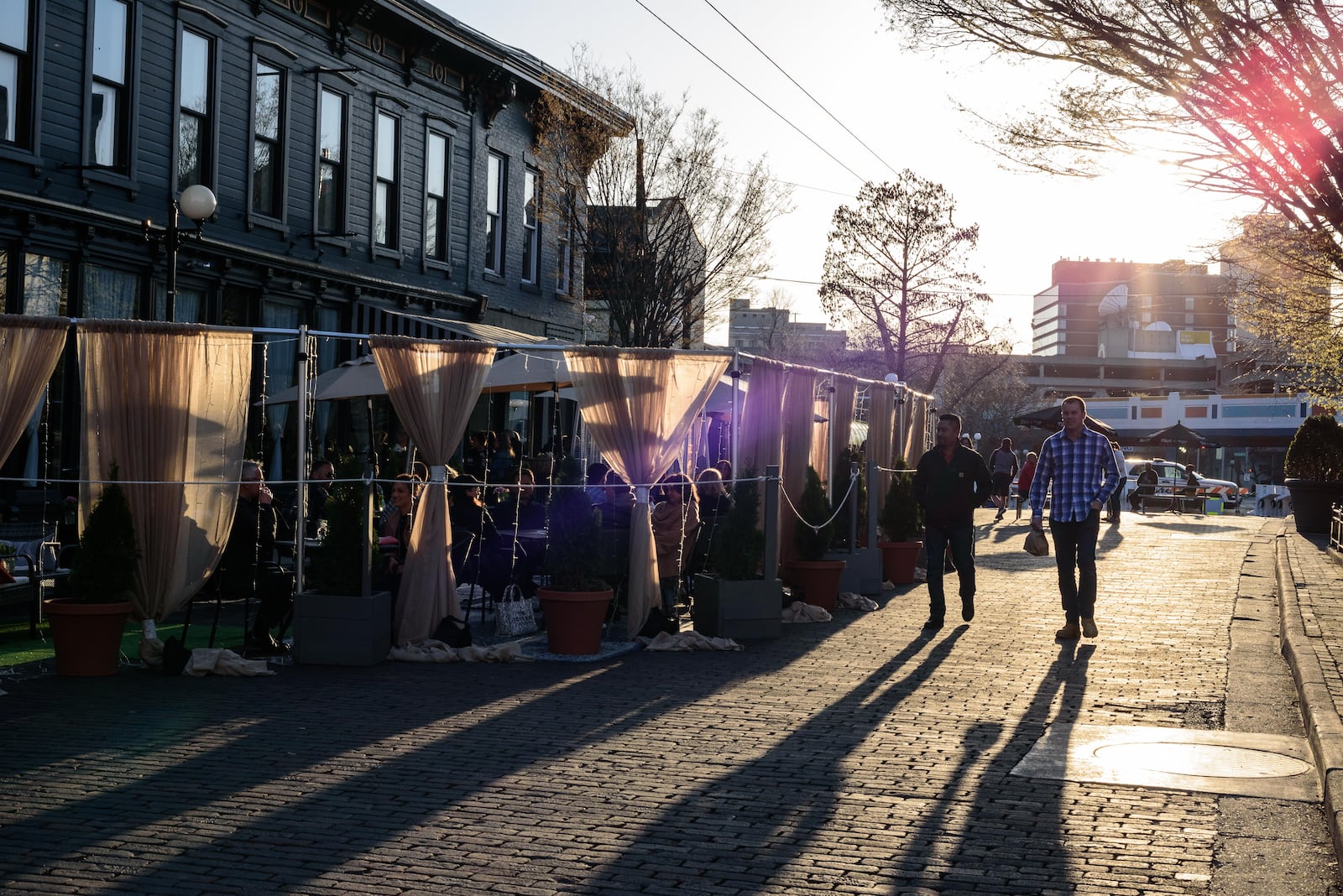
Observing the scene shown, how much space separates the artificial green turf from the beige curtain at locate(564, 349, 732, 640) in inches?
131

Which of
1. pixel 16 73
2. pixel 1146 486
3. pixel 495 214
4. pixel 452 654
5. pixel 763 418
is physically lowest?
pixel 452 654

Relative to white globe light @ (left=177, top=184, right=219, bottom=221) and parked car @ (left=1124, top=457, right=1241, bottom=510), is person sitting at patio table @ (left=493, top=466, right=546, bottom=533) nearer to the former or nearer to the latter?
white globe light @ (left=177, top=184, right=219, bottom=221)

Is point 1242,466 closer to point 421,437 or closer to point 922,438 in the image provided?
point 922,438

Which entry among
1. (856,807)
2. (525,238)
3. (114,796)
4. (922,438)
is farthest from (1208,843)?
(525,238)

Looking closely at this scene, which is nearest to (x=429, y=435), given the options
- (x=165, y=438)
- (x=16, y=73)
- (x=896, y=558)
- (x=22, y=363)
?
(x=165, y=438)

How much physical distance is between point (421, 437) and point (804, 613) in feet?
→ 14.2

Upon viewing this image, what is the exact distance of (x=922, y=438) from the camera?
68.9ft

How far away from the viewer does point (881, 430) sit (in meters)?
17.6

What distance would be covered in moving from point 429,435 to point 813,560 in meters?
4.61

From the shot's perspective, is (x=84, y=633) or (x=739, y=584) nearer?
Result: (x=84, y=633)

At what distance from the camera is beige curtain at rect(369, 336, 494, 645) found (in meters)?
10.6

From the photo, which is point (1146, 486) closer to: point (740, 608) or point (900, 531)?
point (900, 531)

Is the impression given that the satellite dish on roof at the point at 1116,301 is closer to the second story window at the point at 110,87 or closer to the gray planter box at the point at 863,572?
the gray planter box at the point at 863,572

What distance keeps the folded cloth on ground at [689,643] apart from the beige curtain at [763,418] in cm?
224
